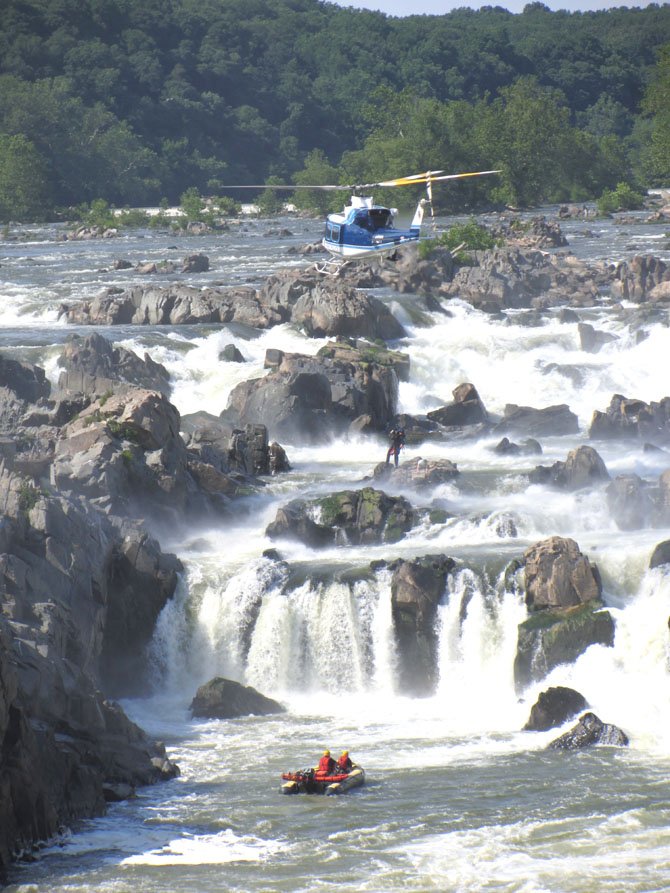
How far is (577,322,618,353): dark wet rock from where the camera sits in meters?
61.2

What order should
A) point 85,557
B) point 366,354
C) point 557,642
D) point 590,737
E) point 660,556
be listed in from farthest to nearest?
point 366,354 < point 660,556 < point 85,557 < point 557,642 < point 590,737

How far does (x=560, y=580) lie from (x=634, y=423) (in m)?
17.8

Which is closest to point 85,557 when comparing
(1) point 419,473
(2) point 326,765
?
(2) point 326,765

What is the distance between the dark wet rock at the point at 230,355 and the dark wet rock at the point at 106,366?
3133 mm

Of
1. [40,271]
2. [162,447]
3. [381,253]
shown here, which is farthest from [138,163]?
[162,447]

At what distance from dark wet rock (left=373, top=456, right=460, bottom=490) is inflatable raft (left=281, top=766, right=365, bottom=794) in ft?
56.1

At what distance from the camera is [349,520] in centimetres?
4009

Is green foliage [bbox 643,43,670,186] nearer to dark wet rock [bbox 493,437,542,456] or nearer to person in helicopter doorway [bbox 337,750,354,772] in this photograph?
dark wet rock [bbox 493,437,542,456]

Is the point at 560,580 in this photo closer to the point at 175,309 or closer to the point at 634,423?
the point at 634,423

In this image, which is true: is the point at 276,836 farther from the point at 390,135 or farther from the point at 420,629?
the point at 390,135

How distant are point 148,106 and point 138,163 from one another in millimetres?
24049

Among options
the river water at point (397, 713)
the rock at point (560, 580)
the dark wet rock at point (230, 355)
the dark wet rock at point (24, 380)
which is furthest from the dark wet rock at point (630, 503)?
the dark wet rock at point (230, 355)

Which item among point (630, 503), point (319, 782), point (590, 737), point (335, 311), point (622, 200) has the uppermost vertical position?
point (622, 200)

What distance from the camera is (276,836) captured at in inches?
990
